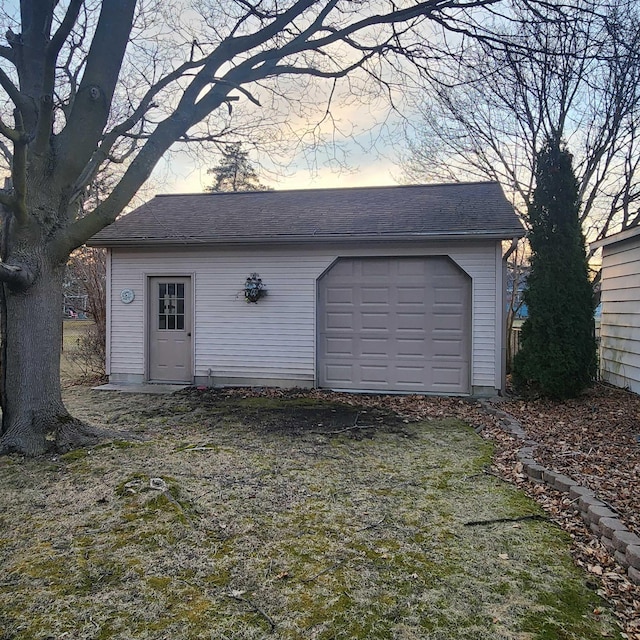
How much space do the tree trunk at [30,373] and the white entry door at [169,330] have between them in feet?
13.8

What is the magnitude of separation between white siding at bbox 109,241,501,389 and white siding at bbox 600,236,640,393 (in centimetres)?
345

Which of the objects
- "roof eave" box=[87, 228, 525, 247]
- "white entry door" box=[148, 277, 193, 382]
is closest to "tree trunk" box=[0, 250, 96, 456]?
"roof eave" box=[87, 228, 525, 247]

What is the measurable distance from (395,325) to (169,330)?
13.7 ft

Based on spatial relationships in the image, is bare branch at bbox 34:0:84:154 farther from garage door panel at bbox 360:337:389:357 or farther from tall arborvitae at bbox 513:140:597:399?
tall arborvitae at bbox 513:140:597:399

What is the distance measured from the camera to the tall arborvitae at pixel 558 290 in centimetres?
686

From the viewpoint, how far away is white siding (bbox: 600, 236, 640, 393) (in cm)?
740

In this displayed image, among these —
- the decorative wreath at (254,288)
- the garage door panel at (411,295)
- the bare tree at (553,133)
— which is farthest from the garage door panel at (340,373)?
the bare tree at (553,133)

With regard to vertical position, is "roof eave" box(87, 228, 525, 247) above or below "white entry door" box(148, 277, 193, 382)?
above

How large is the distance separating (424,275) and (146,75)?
519 cm

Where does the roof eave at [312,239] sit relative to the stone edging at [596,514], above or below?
above

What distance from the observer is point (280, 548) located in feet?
9.48

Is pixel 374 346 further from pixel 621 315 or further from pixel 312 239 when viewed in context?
pixel 621 315

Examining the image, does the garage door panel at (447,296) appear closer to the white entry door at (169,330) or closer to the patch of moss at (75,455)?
the white entry door at (169,330)

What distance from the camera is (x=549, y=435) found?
17.1 ft
